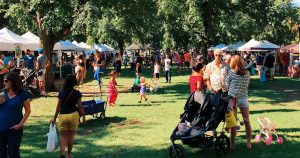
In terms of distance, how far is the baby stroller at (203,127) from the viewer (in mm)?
7438

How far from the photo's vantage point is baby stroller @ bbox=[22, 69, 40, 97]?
16.7 meters

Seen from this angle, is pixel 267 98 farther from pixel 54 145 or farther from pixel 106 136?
pixel 54 145

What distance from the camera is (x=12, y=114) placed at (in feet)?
19.4

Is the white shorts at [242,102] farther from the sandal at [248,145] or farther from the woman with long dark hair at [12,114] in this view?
the woman with long dark hair at [12,114]

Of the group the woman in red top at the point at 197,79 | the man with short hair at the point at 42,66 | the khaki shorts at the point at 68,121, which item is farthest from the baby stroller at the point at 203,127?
the man with short hair at the point at 42,66

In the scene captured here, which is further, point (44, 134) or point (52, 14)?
point (52, 14)

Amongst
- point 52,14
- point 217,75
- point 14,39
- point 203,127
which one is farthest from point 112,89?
point 14,39

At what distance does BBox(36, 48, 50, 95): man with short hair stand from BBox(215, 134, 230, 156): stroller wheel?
456 inches

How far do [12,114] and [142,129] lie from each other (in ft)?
16.4

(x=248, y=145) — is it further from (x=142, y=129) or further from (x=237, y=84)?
(x=142, y=129)

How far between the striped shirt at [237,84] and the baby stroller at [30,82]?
34.9 feet

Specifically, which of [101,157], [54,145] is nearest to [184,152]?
[101,157]

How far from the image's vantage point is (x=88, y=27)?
57.2 ft

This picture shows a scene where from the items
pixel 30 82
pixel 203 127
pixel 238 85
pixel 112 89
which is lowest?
pixel 203 127
